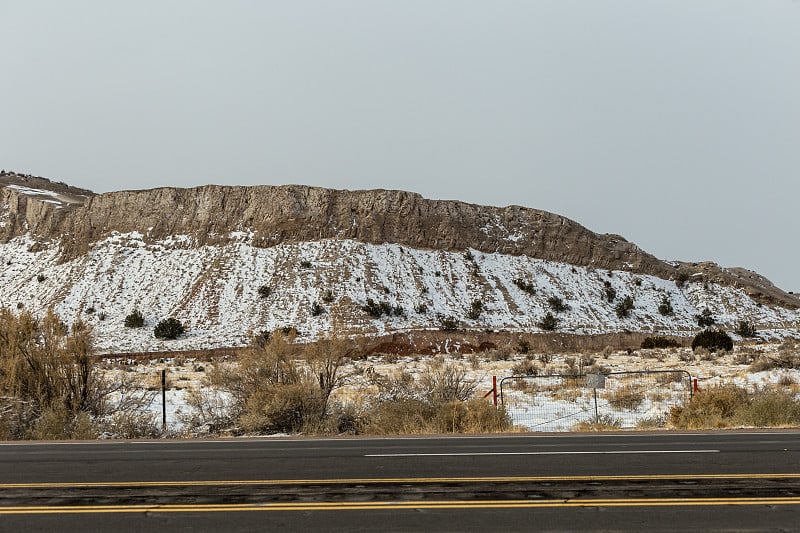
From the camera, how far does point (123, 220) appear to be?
73.6 m

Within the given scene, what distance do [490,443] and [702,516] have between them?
6445mm

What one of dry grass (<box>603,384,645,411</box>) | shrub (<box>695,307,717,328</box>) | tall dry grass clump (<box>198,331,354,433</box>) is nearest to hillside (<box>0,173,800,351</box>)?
shrub (<box>695,307,717,328</box>)

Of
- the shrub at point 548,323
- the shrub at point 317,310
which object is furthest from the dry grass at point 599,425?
the shrub at point 548,323

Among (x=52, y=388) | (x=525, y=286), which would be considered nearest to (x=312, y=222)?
(x=525, y=286)

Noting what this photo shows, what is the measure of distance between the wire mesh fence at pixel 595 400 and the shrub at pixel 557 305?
3824cm

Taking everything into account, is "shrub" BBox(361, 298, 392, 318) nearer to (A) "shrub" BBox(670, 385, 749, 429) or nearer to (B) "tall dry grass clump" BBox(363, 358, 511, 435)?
(B) "tall dry grass clump" BBox(363, 358, 511, 435)

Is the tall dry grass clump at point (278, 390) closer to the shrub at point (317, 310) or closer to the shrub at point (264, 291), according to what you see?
the shrub at point (317, 310)

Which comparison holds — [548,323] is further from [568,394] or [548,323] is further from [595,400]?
[595,400]

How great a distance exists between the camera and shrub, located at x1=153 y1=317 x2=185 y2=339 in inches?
2199

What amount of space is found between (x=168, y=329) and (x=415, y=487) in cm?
5099

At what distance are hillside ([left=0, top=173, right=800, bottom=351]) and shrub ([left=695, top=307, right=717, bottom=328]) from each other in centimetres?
97

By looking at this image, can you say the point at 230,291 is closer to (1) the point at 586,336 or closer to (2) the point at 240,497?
(1) the point at 586,336

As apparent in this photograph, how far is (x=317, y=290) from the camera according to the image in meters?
63.8

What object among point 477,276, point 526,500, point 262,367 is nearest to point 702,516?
point 526,500
